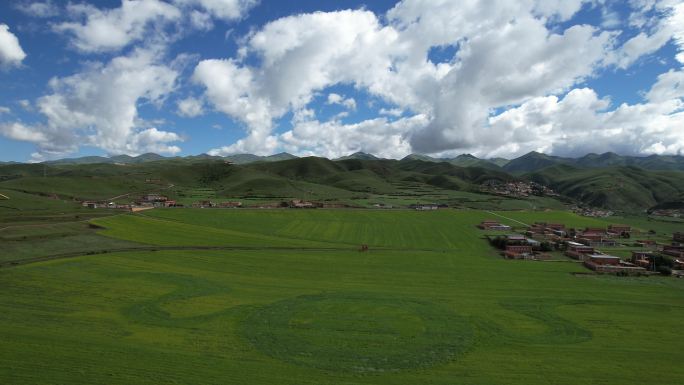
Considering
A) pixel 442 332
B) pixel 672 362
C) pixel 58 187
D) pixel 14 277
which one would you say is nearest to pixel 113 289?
pixel 14 277

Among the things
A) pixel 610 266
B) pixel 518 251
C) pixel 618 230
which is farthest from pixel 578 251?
pixel 618 230

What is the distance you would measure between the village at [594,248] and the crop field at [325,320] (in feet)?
19.8

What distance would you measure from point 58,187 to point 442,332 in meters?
194

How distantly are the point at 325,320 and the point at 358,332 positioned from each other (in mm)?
4597

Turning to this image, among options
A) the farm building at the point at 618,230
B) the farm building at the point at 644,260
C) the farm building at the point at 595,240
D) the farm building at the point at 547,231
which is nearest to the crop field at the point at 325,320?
the farm building at the point at 644,260

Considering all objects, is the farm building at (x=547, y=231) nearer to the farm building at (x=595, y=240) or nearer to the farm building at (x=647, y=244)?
the farm building at (x=595, y=240)

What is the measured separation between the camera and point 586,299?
54.7 metres

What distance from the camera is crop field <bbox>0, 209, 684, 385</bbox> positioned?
105 feet

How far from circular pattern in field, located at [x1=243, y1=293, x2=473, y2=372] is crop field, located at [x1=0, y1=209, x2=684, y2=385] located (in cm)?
20

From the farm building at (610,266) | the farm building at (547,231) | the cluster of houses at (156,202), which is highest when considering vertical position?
the cluster of houses at (156,202)

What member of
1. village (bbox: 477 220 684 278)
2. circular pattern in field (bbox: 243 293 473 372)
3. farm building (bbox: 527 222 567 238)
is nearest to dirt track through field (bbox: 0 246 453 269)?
village (bbox: 477 220 684 278)

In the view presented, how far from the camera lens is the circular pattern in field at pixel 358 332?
112 ft

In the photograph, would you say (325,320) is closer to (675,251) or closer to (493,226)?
(675,251)

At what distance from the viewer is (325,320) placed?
4341 cm
